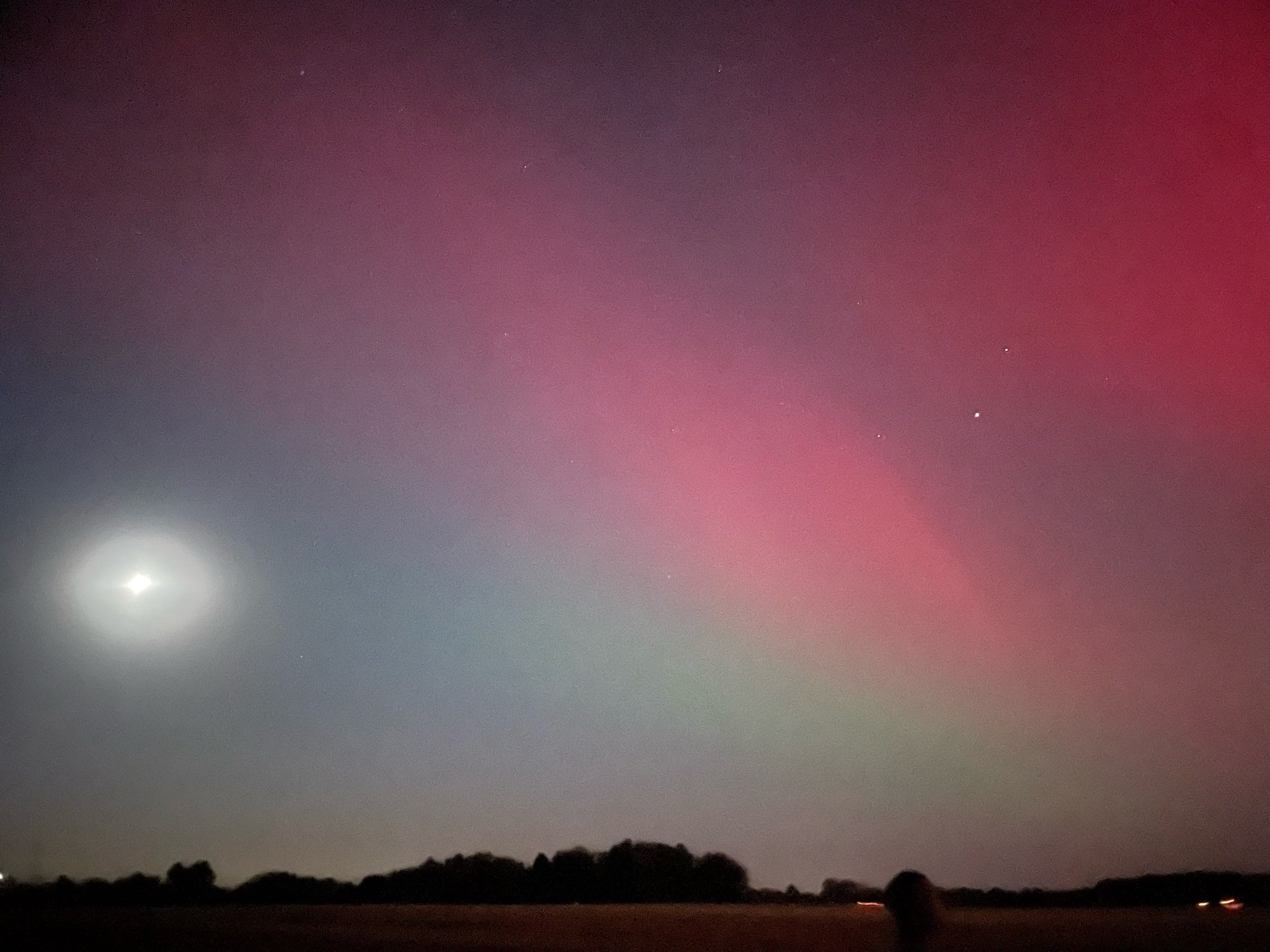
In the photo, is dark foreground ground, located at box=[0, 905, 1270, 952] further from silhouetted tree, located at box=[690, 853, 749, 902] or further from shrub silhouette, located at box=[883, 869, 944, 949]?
silhouetted tree, located at box=[690, 853, 749, 902]

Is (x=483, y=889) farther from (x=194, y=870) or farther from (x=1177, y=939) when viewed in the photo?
(x=1177, y=939)

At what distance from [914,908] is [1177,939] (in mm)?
10797

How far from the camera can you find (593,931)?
25.4 m

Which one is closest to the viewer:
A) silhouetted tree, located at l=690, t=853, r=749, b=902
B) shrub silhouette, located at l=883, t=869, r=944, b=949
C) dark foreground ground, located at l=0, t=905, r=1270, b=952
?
shrub silhouette, located at l=883, t=869, r=944, b=949

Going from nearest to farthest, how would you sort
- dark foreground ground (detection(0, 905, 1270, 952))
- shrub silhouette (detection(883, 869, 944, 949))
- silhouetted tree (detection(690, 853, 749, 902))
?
1. shrub silhouette (detection(883, 869, 944, 949))
2. dark foreground ground (detection(0, 905, 1270, 952))
3. silhouetted tree (detection(690, 853, 749, 902))

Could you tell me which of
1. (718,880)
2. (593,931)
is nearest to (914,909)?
(593,931)

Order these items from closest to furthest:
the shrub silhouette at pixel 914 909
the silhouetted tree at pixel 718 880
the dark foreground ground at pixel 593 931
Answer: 1. the shrub silhouette at pixel 914 909
2. the dark foreground ground at pixel 593 931
3. the silhouetted tree at pixel 718 880

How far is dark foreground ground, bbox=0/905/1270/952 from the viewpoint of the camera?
17656mm

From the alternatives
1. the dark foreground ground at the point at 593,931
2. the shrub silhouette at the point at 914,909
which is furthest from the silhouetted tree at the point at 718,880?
the shrub silhouette at the point at 914,909

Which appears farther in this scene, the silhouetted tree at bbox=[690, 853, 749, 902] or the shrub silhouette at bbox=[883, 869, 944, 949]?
the silhouetted tree at bbox=[690, 853, 749, 902]

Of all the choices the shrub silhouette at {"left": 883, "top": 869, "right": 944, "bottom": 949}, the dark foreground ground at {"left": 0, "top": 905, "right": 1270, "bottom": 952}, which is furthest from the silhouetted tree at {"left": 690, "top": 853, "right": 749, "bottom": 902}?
the shrub silhouette at {"left": 883, "top": 869, "right": 944, "bottom": 949}

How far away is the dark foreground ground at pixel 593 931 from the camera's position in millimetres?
17656

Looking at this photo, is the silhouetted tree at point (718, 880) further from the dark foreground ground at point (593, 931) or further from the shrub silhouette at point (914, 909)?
the shrub silhouette at point (914, 909)

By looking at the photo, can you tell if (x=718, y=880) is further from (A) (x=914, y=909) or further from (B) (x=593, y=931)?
(A) (x=914, y=909)
